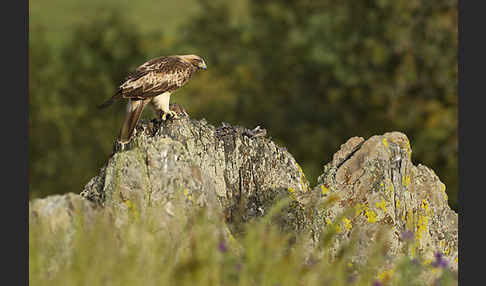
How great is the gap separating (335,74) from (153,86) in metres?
28.0

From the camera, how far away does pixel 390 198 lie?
7438mm

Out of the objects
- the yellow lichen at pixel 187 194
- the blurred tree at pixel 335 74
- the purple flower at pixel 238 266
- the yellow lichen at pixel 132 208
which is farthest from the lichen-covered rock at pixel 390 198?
the blurred tree at pixel 335 74

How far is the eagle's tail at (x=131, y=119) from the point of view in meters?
8.66

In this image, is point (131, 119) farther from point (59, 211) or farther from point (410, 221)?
point (59, 211)

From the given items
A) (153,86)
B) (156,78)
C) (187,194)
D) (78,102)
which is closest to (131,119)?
(153,86)

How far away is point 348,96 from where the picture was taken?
39375 mm

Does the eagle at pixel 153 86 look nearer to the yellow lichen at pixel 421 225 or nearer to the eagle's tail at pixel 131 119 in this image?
the eagle's tail at pixel 131 119

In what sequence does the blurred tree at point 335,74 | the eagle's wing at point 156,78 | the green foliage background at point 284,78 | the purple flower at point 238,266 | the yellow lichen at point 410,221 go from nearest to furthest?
the purple flower at point 238,266 → the yellow lichen at point 410,221 → the eagle's wing at point 156,78 → the blurred tree at point 335,74 → the green foliage background at point 284,78

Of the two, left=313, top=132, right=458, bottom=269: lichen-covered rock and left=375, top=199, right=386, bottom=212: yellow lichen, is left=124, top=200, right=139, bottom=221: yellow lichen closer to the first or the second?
left=313, top=132, right=458, bottom=269: lichen-covered rock

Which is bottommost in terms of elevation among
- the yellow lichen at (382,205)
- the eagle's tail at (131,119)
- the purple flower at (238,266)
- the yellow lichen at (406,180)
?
the purple flower at (238,266)

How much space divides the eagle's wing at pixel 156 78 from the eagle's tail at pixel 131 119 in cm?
11

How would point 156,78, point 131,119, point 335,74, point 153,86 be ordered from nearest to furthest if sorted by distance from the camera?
point 131,119
point 153,86
point 156,78
point 335,74

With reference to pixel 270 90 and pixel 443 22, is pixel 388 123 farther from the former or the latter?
pixel 270 90

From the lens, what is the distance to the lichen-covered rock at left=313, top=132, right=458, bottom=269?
7.32 m
